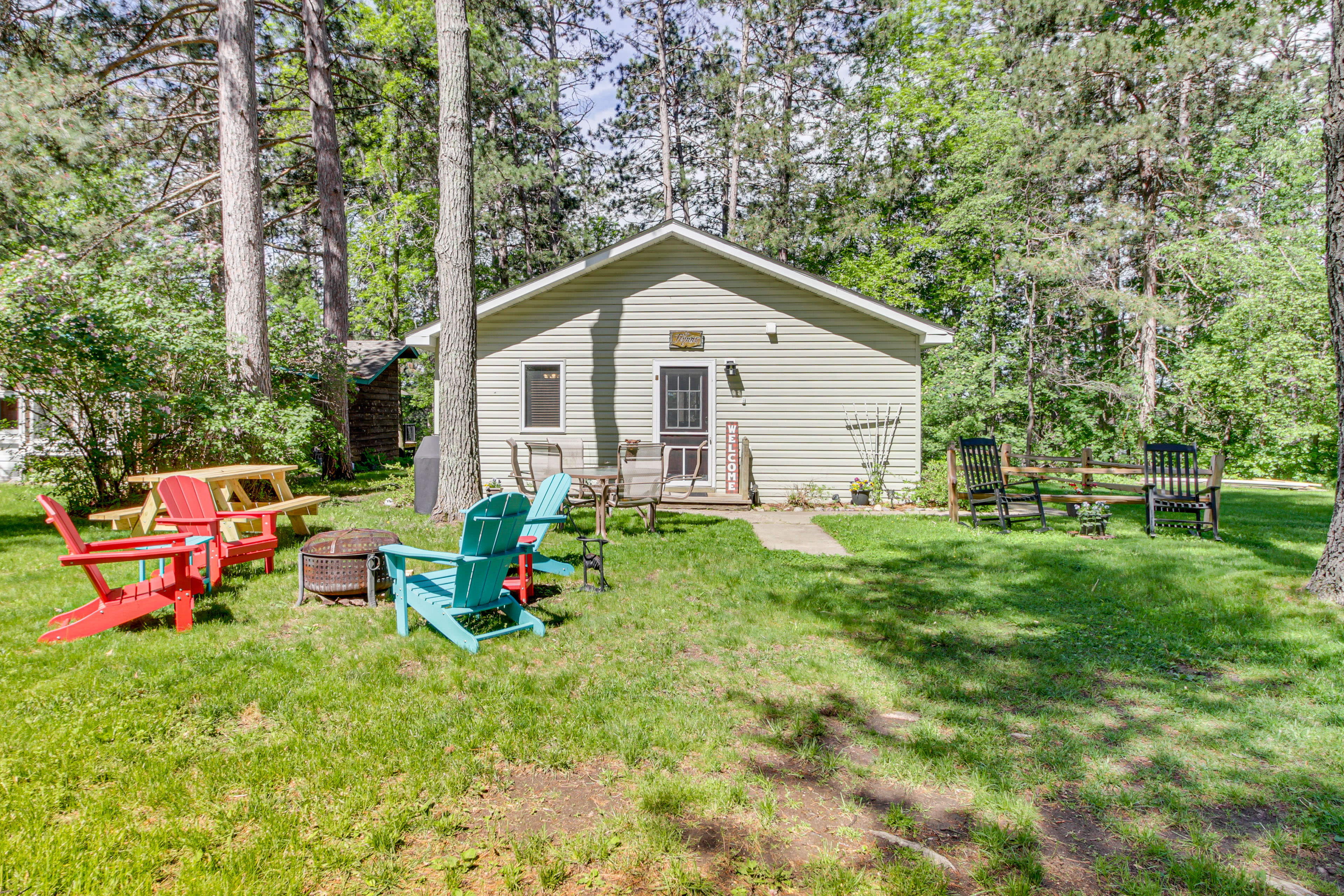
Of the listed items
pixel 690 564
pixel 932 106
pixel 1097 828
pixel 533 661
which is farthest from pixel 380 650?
pixel 932 106

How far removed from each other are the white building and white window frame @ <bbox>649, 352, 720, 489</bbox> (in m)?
0.02

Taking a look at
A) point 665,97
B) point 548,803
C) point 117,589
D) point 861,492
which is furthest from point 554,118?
point 548,803

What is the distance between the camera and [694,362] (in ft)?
37.8

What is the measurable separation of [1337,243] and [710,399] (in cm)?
782

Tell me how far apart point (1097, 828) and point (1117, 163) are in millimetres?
20854

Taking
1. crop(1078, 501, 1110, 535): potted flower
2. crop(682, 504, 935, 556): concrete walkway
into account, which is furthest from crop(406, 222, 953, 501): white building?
crop(1078, 501, 1110, 535): potted flower

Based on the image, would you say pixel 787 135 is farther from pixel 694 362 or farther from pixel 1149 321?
pixel 694 362

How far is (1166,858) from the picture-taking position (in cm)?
230

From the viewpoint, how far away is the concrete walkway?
7.62 meters

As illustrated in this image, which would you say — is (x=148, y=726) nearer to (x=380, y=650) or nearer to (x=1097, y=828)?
(x=380, y=650)

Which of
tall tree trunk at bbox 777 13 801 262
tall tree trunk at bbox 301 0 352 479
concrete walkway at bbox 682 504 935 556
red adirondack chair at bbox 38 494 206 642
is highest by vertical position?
tall tree trunk at bbox 777 13 801 262

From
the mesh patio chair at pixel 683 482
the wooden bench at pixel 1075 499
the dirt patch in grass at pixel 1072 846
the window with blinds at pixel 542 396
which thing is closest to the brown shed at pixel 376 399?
the window with blinds at pixel 542 396

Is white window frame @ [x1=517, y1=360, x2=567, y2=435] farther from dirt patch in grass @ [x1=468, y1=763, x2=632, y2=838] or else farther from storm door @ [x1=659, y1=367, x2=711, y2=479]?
dirt patch in grass @ [x1=468, y1=763, x2=632, y2=838]

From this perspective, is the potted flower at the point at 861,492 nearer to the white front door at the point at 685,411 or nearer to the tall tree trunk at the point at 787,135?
the white front door at the point at 685,411
